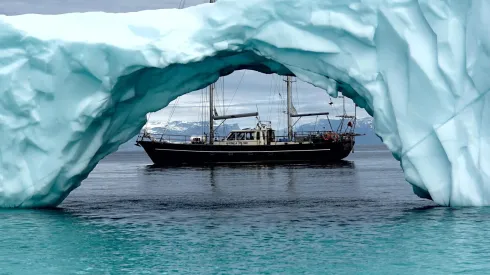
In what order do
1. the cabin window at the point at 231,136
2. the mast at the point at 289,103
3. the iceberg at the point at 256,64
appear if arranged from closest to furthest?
the iceberg at the point at 256,64, the cabin window at the point at 231,136, the mast at the point at 289,103

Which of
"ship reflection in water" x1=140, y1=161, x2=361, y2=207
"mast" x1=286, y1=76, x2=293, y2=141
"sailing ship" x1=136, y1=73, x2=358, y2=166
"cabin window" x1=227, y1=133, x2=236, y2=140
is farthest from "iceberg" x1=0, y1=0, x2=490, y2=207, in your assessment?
"mast" x1=286, y1=76, x2=293, y2=141

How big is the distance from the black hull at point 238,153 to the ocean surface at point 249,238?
28.7 meters

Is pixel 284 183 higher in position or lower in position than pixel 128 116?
lower

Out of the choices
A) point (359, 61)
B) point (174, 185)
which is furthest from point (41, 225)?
point (174, 185)

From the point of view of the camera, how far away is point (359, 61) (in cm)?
1498

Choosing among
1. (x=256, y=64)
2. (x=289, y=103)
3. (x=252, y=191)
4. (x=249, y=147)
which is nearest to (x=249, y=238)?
Answer: (x=256, y=64)

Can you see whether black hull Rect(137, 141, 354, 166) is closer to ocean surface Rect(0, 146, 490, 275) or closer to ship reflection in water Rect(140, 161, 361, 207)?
ship reflection in water Rect(140, 161, 361, 207)

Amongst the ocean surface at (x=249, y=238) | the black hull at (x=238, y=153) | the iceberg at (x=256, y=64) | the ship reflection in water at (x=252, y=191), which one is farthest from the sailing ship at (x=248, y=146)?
the iceberg at (x=256, y=64)

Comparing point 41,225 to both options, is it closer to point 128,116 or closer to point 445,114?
point 128,116

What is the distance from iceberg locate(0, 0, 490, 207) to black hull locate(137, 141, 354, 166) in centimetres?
3266

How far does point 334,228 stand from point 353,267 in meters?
3.54

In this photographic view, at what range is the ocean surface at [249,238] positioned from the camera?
10.9 m

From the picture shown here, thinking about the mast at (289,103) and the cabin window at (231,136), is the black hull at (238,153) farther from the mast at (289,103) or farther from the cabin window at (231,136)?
the mast at (289,103)

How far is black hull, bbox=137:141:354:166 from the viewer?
4931 cm
